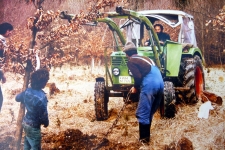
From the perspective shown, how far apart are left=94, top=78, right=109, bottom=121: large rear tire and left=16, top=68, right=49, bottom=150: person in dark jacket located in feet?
1.98

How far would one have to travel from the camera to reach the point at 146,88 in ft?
9.37

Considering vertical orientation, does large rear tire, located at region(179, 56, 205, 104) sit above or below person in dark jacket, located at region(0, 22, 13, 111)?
below

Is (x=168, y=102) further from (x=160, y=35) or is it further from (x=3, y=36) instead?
(x=3, y=36)

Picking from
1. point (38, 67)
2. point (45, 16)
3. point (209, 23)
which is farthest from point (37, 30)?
point (209, 23)

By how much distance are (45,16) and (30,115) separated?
0.96 metres

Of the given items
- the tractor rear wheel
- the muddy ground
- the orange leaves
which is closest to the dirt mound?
the muddy ground

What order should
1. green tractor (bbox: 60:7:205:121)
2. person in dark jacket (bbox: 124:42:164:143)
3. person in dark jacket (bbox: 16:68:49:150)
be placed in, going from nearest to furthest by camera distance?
1. person in dark jacket (bbox: 16:68:49:150)
2. person in dark jacket (bbox: 124:42:164:143)
3. green tractor (bbox: 60:7:205:121)

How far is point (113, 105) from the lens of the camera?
3.13m

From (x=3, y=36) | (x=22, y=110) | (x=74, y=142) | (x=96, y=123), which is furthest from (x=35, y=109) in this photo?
(x=3, y=36)

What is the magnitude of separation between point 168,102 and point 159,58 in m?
0.46

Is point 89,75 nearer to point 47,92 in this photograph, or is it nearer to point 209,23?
point 47,92

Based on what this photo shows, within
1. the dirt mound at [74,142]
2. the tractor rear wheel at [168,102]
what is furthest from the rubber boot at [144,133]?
the tractor rear wheel at [168,102]

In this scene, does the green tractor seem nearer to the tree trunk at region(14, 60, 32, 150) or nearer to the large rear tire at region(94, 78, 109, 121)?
the large rear tire at region(94, 78, 109, 121)

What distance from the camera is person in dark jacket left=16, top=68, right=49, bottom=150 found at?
264 cm
